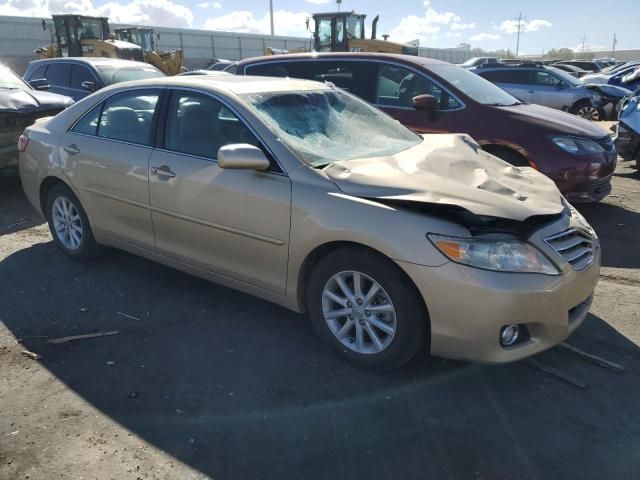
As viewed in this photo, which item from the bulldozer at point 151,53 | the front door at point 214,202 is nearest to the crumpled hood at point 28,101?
the front door at point 214,202

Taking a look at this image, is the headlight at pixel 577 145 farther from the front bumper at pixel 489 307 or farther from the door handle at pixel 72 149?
the door handle at pixel 72 149

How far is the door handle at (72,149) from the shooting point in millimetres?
4469

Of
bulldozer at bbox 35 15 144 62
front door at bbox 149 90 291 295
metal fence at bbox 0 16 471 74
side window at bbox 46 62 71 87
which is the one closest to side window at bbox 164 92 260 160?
front door at bbox 149 90 291 295

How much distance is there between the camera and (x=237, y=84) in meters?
3.91

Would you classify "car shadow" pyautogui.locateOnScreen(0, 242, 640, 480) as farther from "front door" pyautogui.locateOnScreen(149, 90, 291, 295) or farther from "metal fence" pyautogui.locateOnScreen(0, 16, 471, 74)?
"metal fence" pyautogui.locateOnScreen(0, 16, 471, 74)

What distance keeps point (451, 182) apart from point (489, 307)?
836mm

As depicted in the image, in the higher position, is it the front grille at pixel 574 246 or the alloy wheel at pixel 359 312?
the front grille at pixel 574 246

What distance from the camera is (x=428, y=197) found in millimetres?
2912

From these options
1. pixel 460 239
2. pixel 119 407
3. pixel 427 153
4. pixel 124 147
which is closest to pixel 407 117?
pixel 427 153

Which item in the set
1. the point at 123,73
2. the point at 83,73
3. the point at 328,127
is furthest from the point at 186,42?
the point at 328,127

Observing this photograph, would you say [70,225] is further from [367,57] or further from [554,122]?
[554,122]

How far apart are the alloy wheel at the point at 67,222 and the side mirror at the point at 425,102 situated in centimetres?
371

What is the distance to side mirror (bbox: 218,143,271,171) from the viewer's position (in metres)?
3.23

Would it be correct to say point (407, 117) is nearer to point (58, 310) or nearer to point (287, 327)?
point (287, 327)
